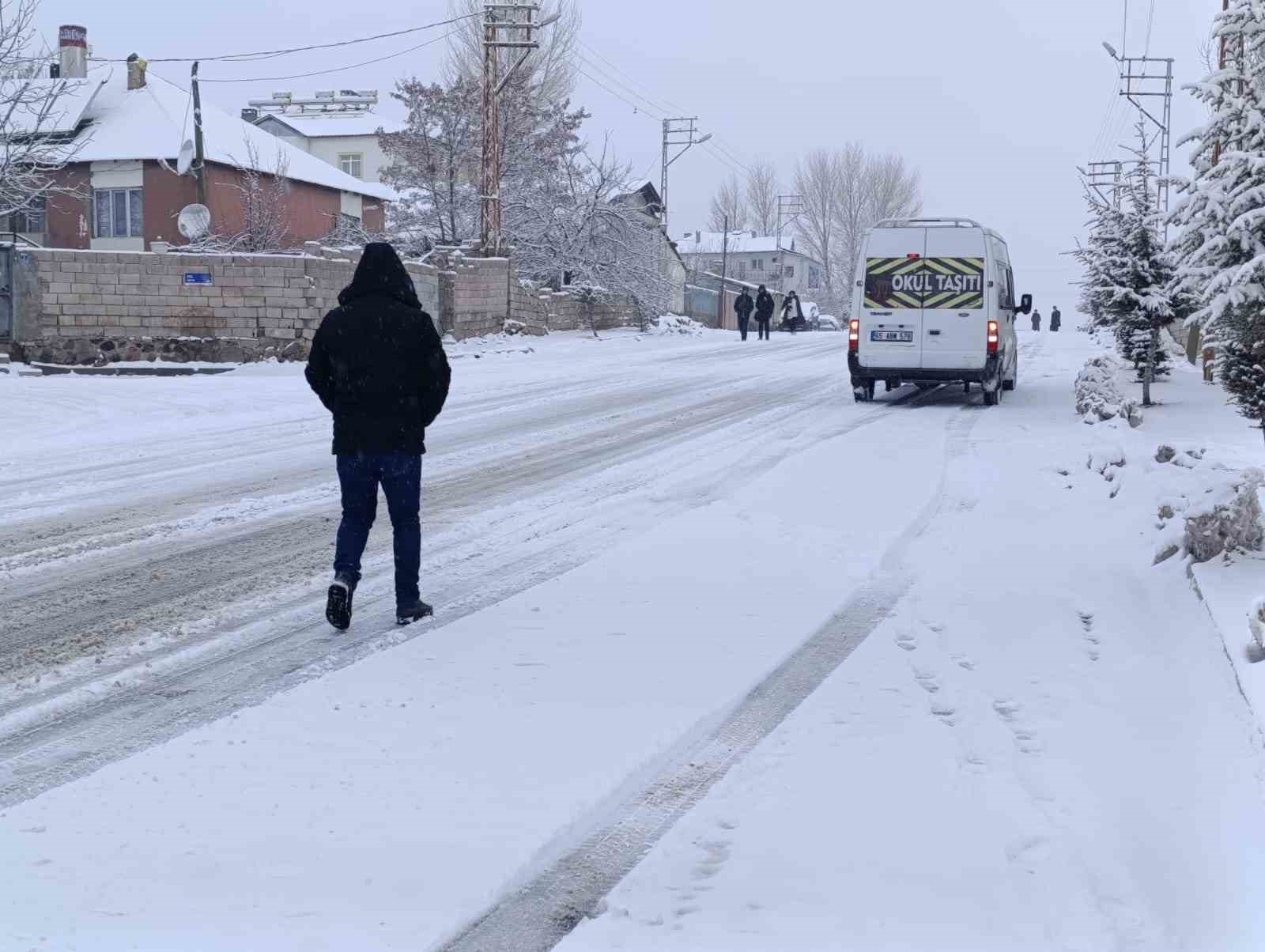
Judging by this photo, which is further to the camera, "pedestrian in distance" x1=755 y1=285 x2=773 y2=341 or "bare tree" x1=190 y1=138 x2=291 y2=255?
"pedestrian in distance" x1=755 y1=285 x2=773 y2=341

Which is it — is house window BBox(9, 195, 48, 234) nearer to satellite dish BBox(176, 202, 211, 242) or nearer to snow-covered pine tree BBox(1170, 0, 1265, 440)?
satellite dish BBox(176, 202, 211, 242)

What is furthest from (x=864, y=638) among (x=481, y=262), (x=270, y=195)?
(x=270, y=195)

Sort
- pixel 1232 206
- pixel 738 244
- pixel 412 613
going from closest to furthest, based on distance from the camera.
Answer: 1. pixel 412 613
2. pixel 1232 206
3. pixel 738 244

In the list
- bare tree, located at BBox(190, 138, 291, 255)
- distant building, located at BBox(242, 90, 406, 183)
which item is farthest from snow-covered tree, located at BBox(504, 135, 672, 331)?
distant building, located at BBox(242, 90, 406, 183)

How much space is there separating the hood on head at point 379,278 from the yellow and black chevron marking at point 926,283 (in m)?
12.7

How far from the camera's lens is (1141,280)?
1922 centimetres

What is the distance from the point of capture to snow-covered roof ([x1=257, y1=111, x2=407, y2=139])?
69.2 meters

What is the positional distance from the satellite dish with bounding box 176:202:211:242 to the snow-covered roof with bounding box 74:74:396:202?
4.67 m

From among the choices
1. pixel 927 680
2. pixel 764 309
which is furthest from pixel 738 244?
pixel 927 680

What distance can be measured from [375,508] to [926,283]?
43.0 ft

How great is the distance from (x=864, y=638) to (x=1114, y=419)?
32.8 feet

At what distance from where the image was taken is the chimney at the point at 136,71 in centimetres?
4122

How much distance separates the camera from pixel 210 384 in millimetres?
20453

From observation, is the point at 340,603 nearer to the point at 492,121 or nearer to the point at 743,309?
the point at 492,121
